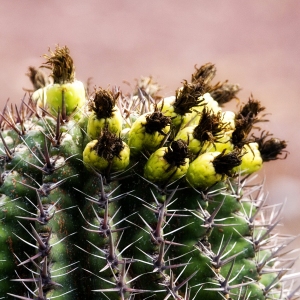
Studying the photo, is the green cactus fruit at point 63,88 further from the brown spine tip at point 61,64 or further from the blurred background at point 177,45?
the blurred background at point 177,45

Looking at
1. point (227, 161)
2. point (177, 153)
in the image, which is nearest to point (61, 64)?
point (177, 153)

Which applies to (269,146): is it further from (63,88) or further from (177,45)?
(177,45)

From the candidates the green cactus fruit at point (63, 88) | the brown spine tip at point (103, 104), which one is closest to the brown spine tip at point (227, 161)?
the brown spine tip at point (103, 104)

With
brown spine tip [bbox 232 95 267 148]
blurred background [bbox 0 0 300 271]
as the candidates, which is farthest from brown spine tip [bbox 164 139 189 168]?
blurred background [bbox 0 0 300 271]

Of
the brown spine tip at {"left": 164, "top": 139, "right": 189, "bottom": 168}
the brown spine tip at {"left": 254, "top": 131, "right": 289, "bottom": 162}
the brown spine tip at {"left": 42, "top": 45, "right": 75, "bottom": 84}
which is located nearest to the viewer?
the brown spine tip at {"left": 164, "top": 139, "right": 189, "bottom": 168}

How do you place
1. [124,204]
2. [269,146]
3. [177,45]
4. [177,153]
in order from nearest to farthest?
[177,153] < [124,204] < [269,146] < [177,45]

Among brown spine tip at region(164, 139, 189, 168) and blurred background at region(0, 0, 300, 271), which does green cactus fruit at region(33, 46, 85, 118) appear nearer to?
brown spine tip at region(164, 139, 189, 168)
